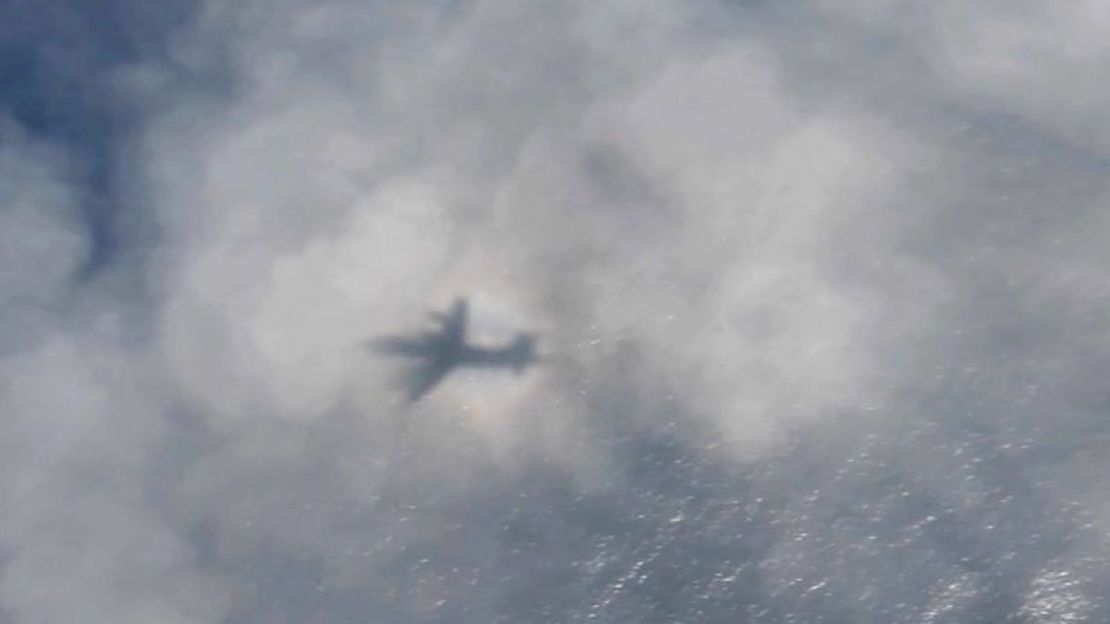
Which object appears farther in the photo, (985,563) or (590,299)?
(590,299)

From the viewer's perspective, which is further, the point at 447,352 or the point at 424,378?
the point at 447,352

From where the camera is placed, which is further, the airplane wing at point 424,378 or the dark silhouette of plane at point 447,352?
the dark silhouette of plane at point 447,352

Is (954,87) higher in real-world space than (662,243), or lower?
higher

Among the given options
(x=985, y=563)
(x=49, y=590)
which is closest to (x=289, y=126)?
(x=49, y=590)

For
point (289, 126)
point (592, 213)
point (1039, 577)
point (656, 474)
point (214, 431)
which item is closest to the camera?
point (1039, 577)

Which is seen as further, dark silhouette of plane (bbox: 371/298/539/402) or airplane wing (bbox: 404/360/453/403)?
dark silhouette of plane (bbox: 371/298/539/402)

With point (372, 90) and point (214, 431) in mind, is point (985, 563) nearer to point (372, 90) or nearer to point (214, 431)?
point (214, 431)
